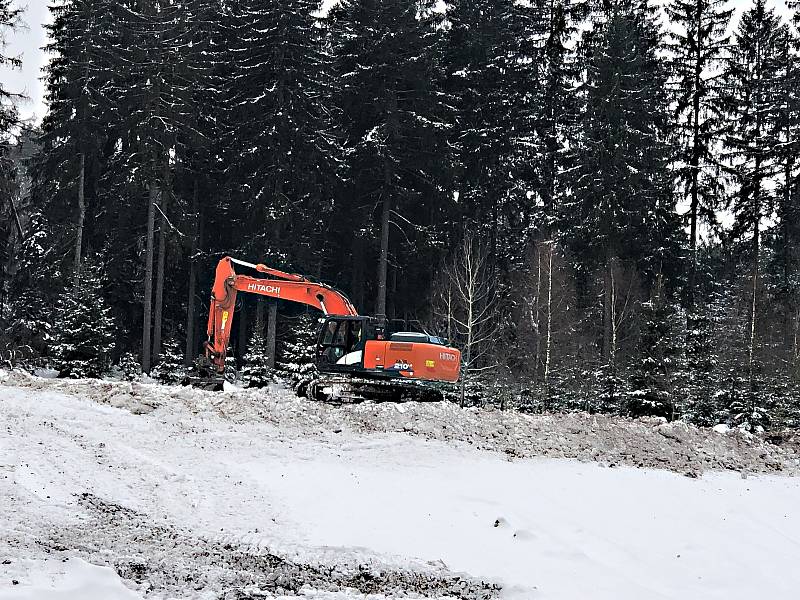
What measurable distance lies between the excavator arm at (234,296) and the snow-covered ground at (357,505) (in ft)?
8.40

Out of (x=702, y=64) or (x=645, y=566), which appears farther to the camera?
(x=702, y=64)

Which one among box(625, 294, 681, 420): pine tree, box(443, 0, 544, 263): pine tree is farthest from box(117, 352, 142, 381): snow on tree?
box(625, 294, 681, 420): pine tree

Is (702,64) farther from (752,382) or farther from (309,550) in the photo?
(309,550)

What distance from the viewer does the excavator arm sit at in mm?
19578

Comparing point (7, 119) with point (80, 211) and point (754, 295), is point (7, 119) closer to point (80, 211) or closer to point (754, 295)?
point (80, 211)

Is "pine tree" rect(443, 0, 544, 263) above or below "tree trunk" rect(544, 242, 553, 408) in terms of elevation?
above

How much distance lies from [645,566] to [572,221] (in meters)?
24.6

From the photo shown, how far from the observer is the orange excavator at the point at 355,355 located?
59.5 ft

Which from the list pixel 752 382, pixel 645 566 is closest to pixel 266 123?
pixel 752 382

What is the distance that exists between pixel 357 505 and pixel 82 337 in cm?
1711

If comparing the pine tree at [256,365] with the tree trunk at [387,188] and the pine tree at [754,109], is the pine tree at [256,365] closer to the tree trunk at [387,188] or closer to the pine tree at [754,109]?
the tree trunk at [387,188]

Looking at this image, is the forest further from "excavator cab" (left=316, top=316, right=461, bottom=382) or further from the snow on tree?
"excavator cab" (left=316, top=316, right=461, bottom=382)

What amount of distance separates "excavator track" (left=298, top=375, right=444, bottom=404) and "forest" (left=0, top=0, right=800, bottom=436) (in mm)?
8581

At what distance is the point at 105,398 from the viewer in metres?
15.9
